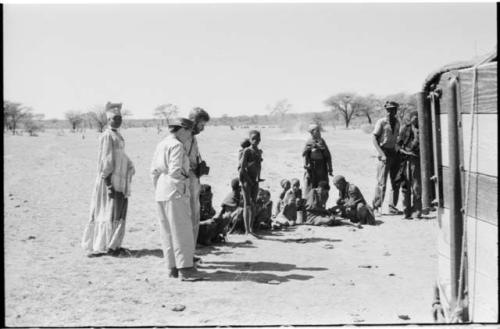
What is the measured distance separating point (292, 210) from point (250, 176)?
5.34 feet

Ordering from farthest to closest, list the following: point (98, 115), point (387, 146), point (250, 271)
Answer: point (98, 115) < point (387, 146) < point (250, 271)

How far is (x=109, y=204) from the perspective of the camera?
6.81 m

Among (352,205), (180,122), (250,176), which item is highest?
(180,122)

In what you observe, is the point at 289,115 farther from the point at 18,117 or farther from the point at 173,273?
the point at 173,273

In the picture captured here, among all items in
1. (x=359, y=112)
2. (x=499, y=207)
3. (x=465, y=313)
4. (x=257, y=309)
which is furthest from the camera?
(x=359, y=112)

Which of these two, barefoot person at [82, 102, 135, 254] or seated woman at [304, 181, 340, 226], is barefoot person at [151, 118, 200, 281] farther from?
seated woman at [304, 181, 340, 226]

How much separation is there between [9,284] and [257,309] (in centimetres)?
269

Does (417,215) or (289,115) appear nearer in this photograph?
(417,215)

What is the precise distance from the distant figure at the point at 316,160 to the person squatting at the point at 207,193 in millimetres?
18

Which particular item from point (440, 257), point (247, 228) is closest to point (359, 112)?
point (247, 228)

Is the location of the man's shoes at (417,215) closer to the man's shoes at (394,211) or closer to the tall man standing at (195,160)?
the man's shoes at (394,211)

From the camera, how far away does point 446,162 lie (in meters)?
2.96

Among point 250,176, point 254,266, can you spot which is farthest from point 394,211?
point 254,266

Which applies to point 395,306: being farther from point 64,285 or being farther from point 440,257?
point 64,285
